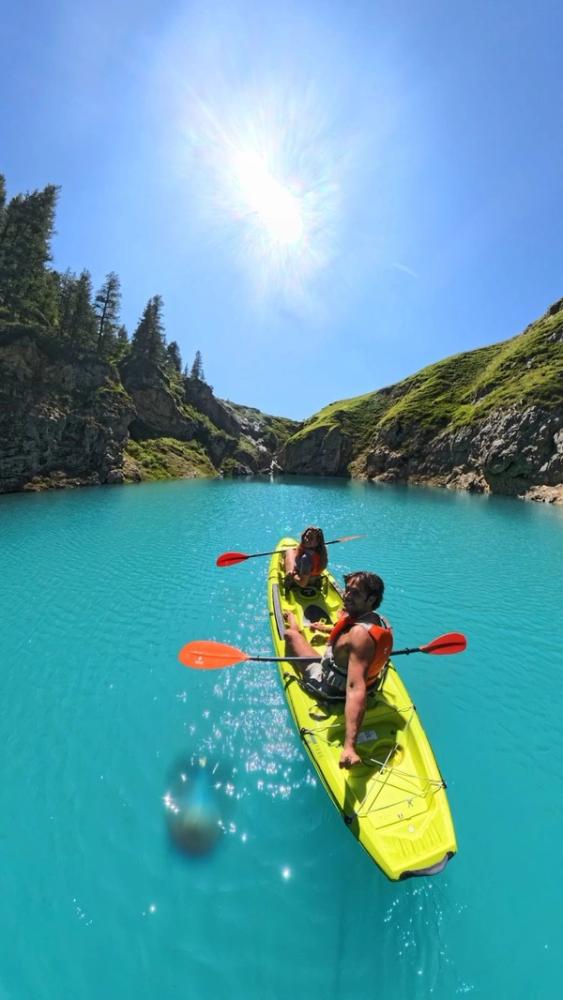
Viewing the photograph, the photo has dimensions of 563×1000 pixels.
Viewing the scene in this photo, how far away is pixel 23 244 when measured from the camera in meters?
52.3

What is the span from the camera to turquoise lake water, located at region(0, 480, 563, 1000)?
15.4ft

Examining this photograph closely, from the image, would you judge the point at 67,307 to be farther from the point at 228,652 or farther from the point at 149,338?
the point at 228,652

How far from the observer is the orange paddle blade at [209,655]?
8406mm

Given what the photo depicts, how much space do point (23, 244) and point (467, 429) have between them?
8233 centimetres

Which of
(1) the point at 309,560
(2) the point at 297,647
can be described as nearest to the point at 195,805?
(2) the point at 297,647

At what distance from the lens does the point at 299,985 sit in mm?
4500

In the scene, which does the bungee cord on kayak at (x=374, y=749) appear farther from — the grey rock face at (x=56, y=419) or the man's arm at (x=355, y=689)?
the grey rock face at (x=56, y=419)

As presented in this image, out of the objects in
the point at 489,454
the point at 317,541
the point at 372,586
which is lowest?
the point at 317,541

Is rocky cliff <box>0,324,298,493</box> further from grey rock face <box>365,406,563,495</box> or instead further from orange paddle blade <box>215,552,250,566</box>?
grey rock face <box>365,406,563,495</box>

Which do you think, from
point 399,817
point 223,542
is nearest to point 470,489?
point 223,542

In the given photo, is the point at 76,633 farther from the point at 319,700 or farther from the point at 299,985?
the point at 299,985

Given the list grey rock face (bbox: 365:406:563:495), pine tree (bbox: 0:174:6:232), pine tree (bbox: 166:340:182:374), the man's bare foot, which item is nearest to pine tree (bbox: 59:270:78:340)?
pine tree (bbox: 0:174:6:232)

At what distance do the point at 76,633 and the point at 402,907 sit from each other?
10951 millimetres

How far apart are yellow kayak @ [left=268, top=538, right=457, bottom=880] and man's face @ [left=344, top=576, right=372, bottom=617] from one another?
173cm
